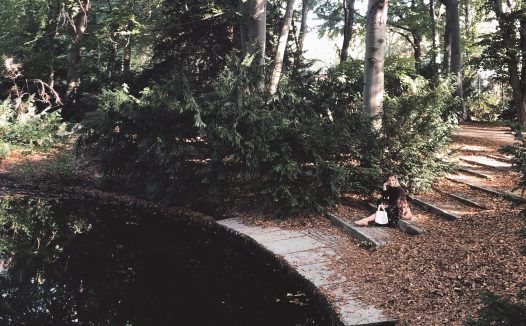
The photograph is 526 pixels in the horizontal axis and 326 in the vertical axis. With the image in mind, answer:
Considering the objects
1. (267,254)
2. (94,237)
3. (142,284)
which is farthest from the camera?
(94,237)

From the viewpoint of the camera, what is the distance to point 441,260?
241 inches

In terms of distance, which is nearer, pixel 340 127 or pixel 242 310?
pixel 242 310

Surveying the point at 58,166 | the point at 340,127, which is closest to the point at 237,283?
the point at 340,127

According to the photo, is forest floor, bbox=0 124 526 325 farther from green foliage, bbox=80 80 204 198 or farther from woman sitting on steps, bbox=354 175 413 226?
green foliage, bbox=80 80 204 198

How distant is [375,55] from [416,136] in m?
2.03

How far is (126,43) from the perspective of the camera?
53.9 feet

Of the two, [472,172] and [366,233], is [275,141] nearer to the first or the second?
[366,233]

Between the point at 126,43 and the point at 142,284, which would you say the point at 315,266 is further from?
the point at 126,43

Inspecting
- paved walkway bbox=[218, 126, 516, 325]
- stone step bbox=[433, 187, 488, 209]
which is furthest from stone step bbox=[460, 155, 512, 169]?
stone step bbox=[433, 187, 488, 209]

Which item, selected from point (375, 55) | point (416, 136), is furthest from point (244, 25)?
point (416, 136)

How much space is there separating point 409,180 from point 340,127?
6.14 feet

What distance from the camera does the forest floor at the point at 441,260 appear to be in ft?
16.5

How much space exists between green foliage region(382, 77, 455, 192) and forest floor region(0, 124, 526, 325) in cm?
56

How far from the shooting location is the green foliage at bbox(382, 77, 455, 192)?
9320mm
